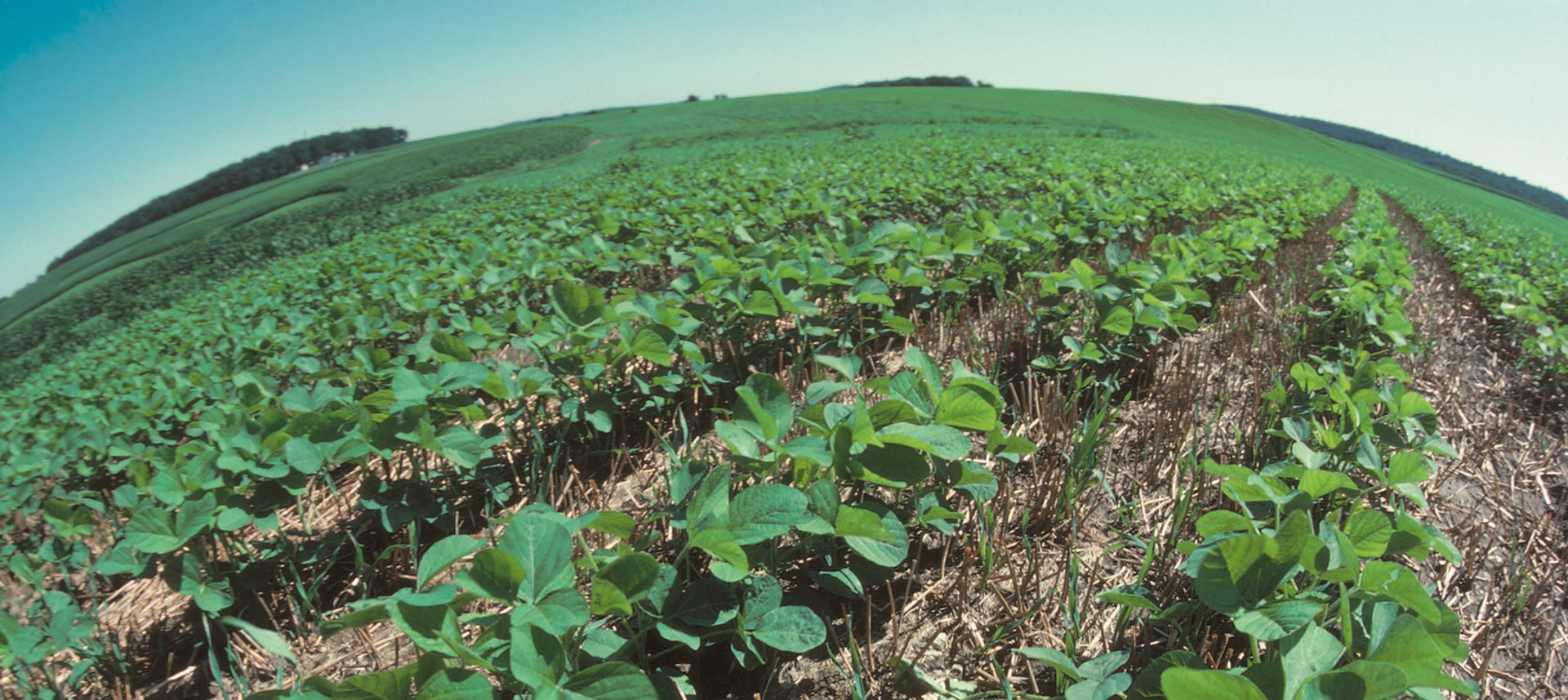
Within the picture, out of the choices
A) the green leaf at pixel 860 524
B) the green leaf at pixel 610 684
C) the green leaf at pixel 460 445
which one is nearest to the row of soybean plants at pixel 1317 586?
the green leaf at pixel 860 524

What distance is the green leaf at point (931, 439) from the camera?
4.60 ft

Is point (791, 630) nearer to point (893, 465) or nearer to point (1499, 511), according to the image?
point (893, 465)

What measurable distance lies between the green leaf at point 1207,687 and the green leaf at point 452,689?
3.04 feet

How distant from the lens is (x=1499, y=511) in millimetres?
2070

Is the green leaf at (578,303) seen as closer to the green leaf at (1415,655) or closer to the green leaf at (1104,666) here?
the green leaf at (1104,666)

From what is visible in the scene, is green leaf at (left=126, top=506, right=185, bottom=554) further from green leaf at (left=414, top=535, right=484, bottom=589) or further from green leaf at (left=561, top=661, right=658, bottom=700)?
green leaf at (left=561, top=661, right=658, bottom=700)

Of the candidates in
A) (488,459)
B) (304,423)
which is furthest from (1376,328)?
(304,423)

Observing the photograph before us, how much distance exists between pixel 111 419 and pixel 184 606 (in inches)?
85.7

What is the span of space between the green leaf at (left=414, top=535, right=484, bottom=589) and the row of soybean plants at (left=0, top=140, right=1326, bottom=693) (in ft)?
1.99

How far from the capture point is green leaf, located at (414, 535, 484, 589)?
114 cm

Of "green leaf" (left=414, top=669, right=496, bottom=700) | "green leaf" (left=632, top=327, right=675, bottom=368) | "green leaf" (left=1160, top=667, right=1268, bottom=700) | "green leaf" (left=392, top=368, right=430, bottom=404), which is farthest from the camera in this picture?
"green leaf" (left=632, top=327, right=675, bottom=368)

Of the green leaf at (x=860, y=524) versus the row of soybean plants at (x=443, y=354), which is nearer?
the green leaf at (x=860, y=524)

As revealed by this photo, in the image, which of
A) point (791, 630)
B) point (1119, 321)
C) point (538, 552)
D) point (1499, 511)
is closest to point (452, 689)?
point (538, 552)

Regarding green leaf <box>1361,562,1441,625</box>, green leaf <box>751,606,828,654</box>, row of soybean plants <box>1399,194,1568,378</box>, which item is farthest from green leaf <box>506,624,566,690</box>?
row of soybean plants <box>1399,194,1568,378</box>
